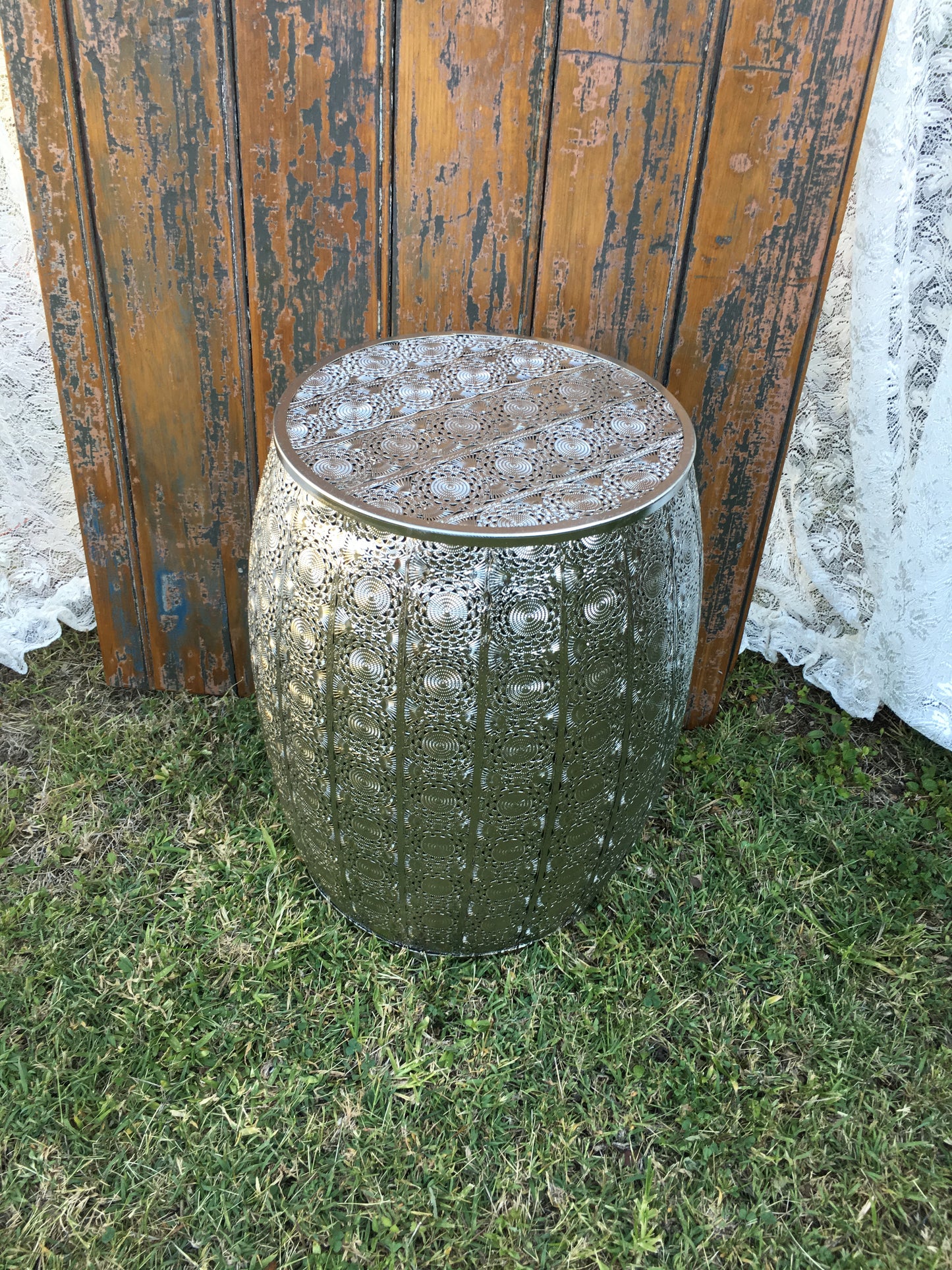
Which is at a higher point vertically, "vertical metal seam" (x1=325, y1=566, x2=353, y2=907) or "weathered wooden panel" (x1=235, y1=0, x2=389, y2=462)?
"weathered wooden panel" (x1=235, y1=0, x2=389, y2=462)

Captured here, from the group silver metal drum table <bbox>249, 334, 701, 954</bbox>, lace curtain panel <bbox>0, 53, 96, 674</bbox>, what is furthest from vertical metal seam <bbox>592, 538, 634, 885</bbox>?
lace curtain panel <bbox>0, 53, 96, 674</bbox>

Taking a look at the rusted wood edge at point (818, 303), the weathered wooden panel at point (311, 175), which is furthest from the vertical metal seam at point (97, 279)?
the rusted wood edge at point (818, 303)

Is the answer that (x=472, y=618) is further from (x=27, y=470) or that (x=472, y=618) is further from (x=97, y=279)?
(x=27, y=470)

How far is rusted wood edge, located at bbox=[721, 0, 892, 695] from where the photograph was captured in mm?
1365

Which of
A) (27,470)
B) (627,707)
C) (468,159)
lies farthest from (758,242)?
(27,470)

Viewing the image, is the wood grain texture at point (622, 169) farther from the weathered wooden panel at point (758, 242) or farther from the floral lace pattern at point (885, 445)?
the floral lace pattern at point (885, 445)

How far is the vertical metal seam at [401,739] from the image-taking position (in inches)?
41.2

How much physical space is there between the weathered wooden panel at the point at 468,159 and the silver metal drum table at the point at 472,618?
0.21 metres

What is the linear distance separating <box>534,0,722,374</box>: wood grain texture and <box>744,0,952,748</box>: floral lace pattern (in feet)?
1.14

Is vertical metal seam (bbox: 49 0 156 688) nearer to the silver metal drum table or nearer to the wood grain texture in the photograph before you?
the silver metal drum table

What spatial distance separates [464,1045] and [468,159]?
1.26m

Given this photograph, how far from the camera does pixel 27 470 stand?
74.9 inches

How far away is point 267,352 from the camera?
5.19 feet

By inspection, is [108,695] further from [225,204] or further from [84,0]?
[84,0]
